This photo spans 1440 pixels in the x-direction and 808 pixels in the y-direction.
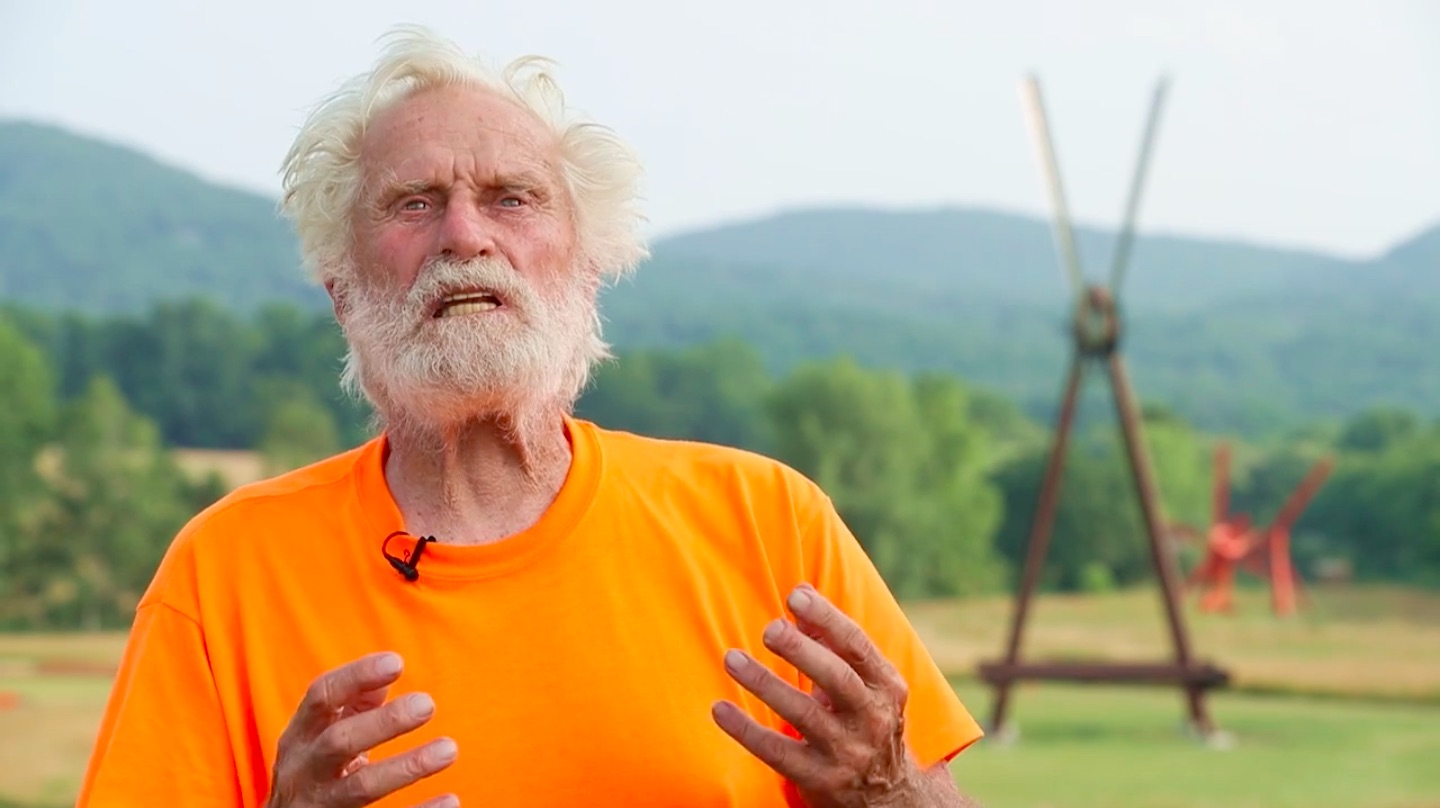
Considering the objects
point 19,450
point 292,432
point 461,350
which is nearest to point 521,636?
point 461,350

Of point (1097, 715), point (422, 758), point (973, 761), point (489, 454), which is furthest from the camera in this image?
point (1097, 715)

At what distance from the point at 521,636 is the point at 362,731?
31cm

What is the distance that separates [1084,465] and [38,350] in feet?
29.4

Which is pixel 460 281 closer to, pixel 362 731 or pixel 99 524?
pixel 362 731

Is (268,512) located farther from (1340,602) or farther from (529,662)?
(1340,602)

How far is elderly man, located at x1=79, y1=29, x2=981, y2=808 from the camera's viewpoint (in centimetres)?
163

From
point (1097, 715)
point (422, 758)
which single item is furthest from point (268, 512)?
point (1097, 715)

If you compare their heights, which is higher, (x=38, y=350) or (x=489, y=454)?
(x=38, y=350)

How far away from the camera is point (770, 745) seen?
4.81ft

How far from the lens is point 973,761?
11164mm

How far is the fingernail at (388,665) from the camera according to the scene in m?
1.37

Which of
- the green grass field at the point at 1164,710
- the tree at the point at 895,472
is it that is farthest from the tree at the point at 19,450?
the tree at the point at 895,472

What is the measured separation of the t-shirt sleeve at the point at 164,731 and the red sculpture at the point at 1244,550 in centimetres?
1219

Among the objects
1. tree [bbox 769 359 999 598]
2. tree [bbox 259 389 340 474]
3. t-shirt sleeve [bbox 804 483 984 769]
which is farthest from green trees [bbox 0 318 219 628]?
t-shirt sleeve [bbox 804 483 984 769]
